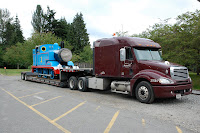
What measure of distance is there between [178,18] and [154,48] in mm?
7017

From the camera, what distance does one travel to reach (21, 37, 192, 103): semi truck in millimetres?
7430

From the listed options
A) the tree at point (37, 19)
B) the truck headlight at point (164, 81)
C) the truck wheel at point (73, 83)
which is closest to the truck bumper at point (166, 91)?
the truck headlight at point (164, 81)

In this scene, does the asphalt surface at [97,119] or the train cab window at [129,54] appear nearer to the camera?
the asphalt surface at [97,119]

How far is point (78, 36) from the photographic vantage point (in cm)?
5403

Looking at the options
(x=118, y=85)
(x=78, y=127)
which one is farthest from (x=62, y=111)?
(x=118, y=85)

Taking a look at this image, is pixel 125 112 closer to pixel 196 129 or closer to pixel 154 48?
pixel 196 129

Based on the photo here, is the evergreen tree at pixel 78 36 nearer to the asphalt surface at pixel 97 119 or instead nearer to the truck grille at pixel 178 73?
the truck grille at pixel 178 73

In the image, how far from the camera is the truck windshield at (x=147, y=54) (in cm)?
839

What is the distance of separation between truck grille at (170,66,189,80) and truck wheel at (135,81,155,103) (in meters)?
1.07

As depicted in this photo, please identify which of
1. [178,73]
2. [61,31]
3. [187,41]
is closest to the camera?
[178,73]

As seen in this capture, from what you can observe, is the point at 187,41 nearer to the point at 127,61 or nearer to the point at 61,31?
the point at 127,61

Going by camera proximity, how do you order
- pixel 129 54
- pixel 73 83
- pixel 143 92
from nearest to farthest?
pixel 143 92 → pixel 129 54 → pixel 73 83

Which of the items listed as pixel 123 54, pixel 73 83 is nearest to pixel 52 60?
pixel 73 83

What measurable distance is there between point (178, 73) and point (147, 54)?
65.7 inches
